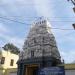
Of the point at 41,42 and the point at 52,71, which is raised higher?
the point at 41,42

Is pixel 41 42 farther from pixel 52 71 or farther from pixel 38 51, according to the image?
pixel 52 71

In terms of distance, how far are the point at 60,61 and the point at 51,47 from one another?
→ 289cm

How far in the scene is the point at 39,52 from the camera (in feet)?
101

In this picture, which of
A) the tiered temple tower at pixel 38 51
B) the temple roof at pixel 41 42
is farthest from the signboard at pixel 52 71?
the temple roof at pixel 41 42

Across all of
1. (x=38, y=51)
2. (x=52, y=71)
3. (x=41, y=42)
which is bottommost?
(x=52, y=71)

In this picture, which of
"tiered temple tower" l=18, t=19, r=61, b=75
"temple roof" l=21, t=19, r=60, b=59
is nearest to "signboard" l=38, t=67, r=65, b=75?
"tiered temple tower" l=18, t=19, r=61, b=75

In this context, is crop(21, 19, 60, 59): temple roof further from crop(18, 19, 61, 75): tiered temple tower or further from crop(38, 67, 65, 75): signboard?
crop(38, 67, 65, 75): signboard

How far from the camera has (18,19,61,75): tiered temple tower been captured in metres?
29.6

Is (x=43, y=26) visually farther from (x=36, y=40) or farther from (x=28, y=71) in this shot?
(x=28, y=71)

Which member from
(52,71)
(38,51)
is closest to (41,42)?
(38,51)

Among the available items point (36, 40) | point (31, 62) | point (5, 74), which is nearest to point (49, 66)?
point (31, 62)

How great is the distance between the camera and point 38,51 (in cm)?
3094

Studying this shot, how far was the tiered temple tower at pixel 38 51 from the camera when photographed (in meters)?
29.6

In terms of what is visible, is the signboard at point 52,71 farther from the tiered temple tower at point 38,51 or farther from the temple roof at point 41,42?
the temple roof at point 41,42
